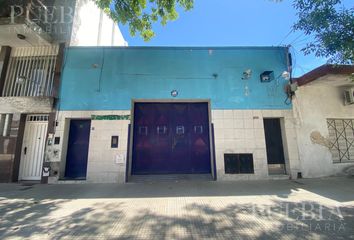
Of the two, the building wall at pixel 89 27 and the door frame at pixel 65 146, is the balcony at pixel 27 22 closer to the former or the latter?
the building wall at pixel 89 27

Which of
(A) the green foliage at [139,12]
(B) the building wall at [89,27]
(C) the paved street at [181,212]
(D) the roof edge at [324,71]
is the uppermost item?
(B) the building wall at [89,27]

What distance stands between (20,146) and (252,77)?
9.93m

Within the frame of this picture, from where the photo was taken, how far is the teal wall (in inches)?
281

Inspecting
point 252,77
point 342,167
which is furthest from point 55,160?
point 342,167

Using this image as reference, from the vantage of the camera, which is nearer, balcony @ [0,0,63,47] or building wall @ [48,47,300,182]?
balcony @ [0,0,63,47]

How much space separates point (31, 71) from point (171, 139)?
684cm

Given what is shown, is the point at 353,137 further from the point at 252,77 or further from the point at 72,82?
the point at 72,82

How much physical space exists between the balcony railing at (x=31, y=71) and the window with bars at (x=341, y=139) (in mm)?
11965

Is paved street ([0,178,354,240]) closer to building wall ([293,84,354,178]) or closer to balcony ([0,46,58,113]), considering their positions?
building wall ([293,84,354,178])

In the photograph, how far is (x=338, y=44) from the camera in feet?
12.5

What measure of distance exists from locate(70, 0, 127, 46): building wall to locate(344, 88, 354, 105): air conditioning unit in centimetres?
1151

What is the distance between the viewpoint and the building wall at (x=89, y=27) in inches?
311

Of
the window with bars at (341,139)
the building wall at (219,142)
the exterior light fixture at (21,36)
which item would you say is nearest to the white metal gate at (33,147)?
the building wall at (219,142)

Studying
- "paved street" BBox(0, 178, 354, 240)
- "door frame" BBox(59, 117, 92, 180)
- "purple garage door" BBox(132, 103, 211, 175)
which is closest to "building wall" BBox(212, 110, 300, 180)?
"purple garage door" BBox(132, 103, 211, 175)
